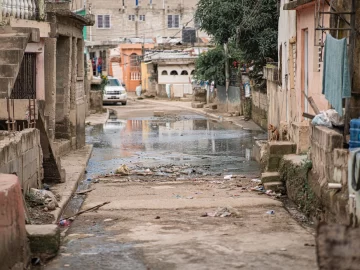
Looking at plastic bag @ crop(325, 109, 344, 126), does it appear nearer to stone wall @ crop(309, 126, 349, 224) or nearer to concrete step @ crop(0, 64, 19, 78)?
stone wall @ crop(309, 126, 349, 224)

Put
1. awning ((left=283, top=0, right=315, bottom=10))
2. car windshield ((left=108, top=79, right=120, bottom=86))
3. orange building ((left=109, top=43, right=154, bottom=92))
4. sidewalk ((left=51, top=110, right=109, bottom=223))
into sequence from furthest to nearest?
orange building ((left=109, top=43, right=154, bottom=92))
car windshield ((left=108, top=79, right=120, bottom=86))
awning ((left=283, top=0, right=315, bottom=10))
sidewalk ((left=51, top=110, right=109, bottom=223))

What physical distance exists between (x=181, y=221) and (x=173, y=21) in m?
62.3

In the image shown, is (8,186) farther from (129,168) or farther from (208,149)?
(208,149)

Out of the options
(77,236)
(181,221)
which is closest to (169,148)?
(181,221)

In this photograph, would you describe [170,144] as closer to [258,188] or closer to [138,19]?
[258,188]

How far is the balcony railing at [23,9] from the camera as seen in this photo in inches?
612

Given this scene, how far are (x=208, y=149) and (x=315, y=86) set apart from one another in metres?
8.89

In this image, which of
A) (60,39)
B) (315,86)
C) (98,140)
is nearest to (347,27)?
(315,86)

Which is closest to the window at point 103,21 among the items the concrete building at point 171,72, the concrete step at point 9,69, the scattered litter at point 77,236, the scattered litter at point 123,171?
the concrete building at point 171,72

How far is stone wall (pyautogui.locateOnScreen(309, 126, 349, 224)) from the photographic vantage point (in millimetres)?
9562

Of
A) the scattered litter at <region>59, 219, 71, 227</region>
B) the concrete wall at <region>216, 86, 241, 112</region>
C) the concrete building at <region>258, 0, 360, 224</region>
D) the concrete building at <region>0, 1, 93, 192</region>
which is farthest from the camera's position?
the concrete wall at <region>216, 86, 241, 112</region>

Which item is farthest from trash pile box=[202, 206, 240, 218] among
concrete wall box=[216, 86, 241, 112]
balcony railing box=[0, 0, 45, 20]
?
concrete wall box=[216, 86, 241, 112]

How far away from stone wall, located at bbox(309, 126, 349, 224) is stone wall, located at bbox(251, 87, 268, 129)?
17550 mm

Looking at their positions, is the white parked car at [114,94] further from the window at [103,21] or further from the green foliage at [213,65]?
the window at [103,21]
